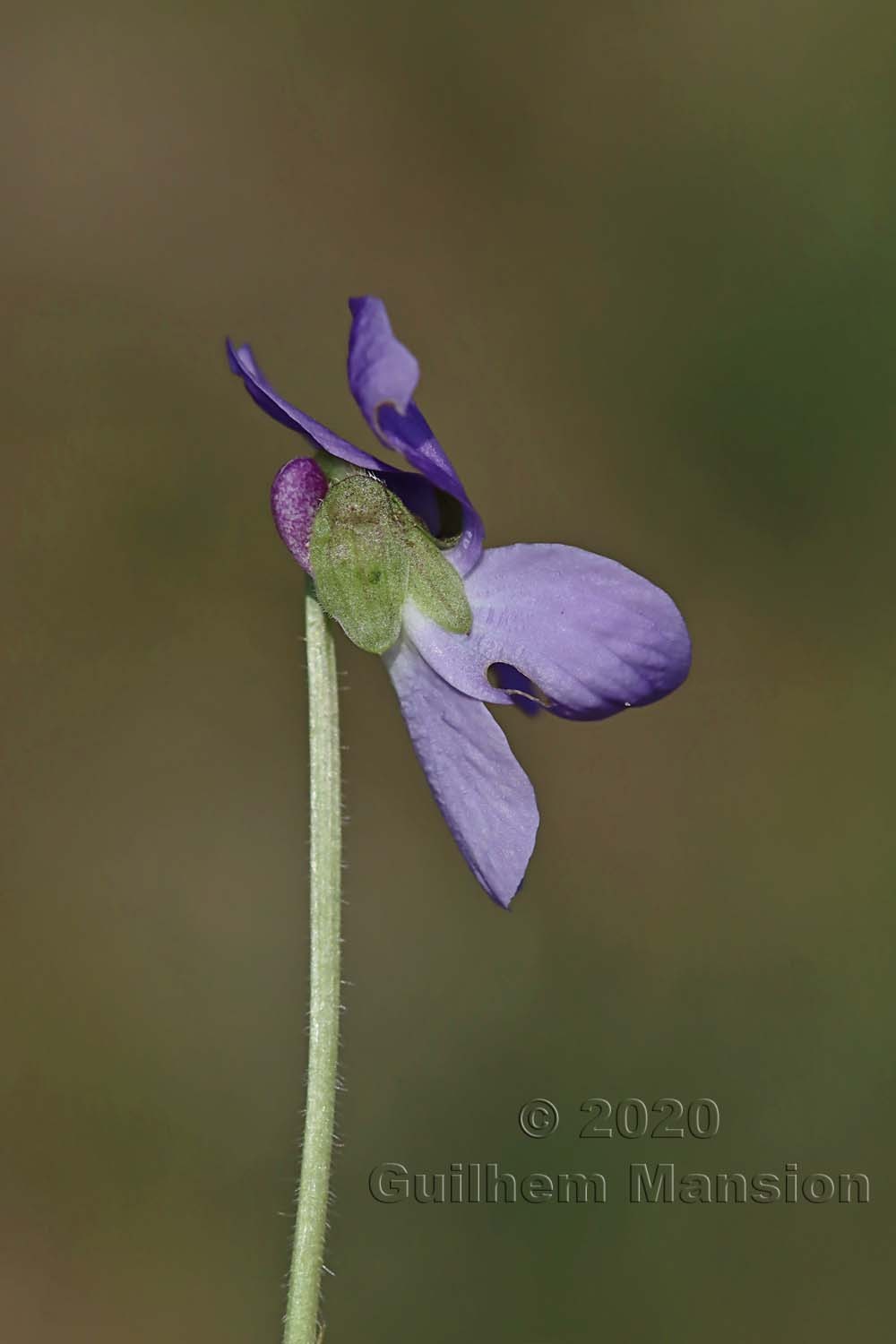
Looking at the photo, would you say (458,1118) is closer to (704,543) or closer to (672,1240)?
(672,1240)

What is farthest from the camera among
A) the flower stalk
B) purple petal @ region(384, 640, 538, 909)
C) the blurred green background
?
the blurred green background

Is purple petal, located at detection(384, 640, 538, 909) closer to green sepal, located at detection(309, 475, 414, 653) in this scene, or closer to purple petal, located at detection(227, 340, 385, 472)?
green sepal, located at detection(309, 475, 414, 653)

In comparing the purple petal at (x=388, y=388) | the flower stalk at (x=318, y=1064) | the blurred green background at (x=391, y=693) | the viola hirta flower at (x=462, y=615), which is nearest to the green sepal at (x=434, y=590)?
the viola hirta flower at (x=462, y=615)

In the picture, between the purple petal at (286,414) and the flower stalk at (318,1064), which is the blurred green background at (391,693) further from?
the purple petal at (286,414)

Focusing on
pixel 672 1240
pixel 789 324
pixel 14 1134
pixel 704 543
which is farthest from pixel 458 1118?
pixel 789 324

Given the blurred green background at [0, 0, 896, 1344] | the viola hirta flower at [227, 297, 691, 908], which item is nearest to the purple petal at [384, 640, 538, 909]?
the viola hirta flower at [227, 297, 691, 908]

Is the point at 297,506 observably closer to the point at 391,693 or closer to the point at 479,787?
the point at 479,787
